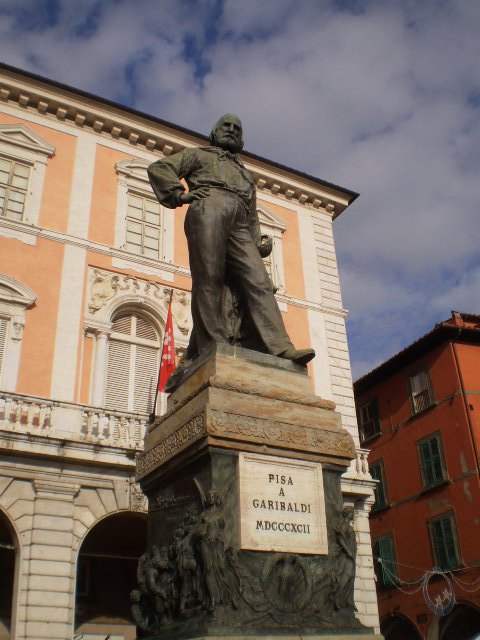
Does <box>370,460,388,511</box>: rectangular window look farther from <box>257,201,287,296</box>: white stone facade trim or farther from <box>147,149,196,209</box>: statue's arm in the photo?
<box>147,149,196,209</box>: statue's arm

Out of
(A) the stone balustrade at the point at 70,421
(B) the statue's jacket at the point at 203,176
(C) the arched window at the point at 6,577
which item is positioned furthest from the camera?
(A) the stone balustrade at the point at 70,421

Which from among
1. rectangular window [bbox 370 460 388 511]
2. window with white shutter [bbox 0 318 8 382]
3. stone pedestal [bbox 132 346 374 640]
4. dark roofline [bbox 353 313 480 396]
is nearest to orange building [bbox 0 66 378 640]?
window with white shutter [bbox 0 318 8 382]

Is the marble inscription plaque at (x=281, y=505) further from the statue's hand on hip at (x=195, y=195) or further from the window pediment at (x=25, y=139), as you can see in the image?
the window pediment at (x=25, y=139)

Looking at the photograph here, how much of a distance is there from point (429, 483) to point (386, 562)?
3.42 m

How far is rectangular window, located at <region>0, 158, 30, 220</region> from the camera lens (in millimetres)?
14875

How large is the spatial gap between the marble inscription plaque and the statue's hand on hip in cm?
213

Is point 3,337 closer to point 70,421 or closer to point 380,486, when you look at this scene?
point 70,421

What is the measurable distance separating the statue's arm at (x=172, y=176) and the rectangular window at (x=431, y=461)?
1762 centimetres

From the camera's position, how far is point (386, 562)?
2258cm

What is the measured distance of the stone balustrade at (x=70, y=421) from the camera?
40.2 ft

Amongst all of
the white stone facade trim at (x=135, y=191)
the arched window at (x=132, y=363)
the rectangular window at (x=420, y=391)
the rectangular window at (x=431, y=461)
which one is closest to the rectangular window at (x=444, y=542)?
the rectangular window at (x=431, y=461)

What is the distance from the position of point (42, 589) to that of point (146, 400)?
4.55 m

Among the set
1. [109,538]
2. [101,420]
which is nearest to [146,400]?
[101,420]

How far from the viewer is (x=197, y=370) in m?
4.74
